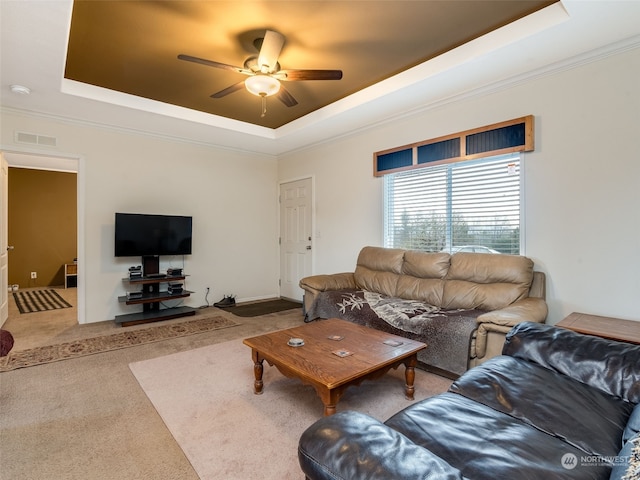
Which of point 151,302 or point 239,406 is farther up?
point 151,302

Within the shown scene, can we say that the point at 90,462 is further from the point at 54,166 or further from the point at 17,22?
the point at 54,166

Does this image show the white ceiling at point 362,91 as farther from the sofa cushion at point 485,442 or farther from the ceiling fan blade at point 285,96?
the sofa cushion at point 485,442

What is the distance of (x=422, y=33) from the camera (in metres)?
2.72

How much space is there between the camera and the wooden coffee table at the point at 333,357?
188cm

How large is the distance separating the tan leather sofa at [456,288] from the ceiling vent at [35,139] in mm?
3503

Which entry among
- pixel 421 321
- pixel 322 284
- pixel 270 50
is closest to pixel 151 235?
pixel 322 284

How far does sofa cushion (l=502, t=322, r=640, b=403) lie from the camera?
4.88ft

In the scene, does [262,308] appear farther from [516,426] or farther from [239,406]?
[516,426]

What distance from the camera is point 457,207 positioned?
3.64 metres

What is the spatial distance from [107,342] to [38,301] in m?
3.33

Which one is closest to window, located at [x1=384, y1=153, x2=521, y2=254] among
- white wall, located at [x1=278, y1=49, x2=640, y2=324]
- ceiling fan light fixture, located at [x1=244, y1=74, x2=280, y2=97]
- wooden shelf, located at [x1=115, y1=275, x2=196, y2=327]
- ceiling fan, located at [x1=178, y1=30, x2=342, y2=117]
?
white wall, located at [x1=278, y1=49, x2=640, y2=324]

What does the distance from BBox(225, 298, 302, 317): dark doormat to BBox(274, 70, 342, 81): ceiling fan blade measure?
3.22 meters

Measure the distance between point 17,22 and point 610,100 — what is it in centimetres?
441

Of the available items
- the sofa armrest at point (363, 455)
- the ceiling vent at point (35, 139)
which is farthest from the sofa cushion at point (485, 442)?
the ceiling vent at point (35, 139)
